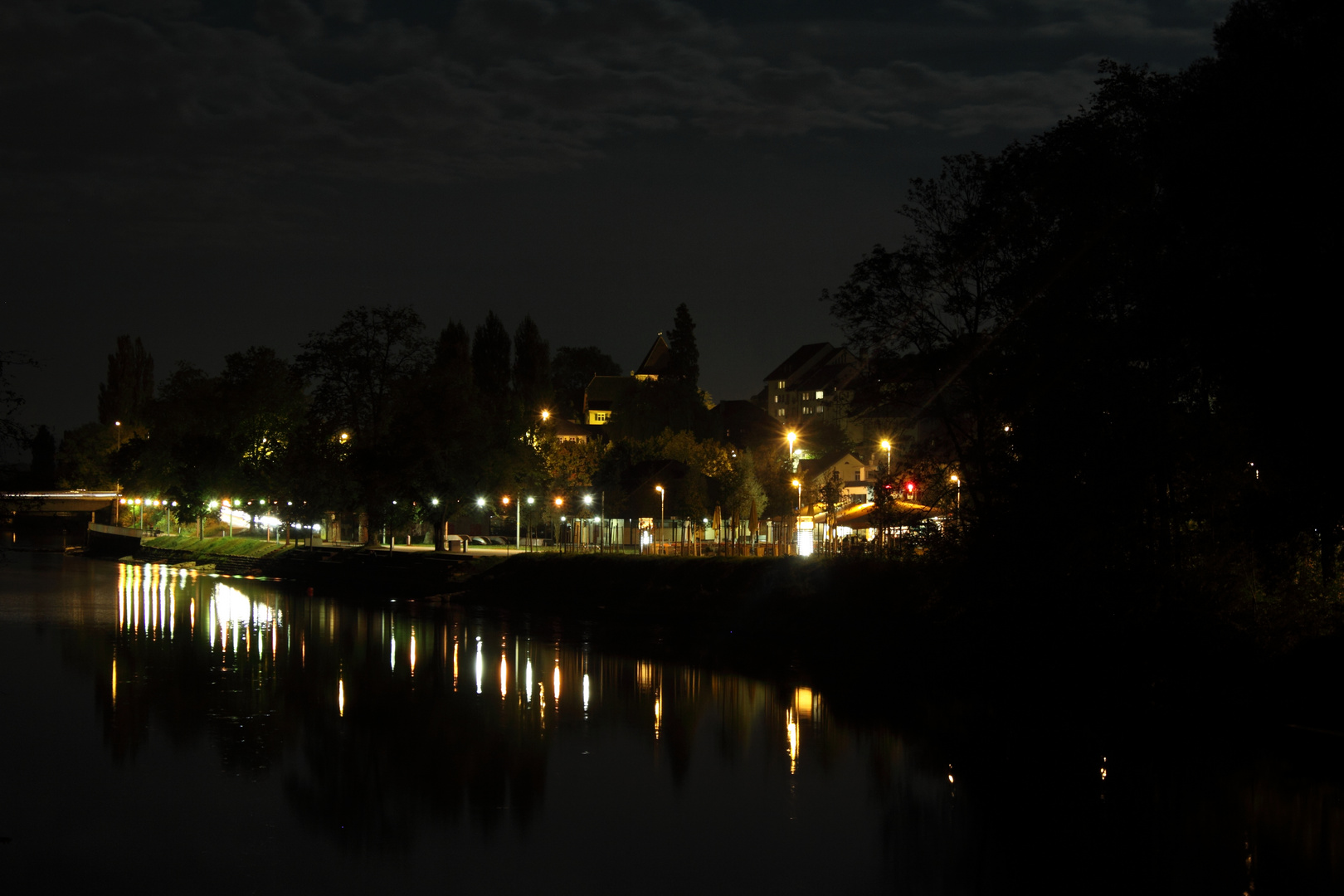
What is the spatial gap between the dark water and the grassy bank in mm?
45000

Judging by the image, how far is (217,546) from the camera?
80.3 metres

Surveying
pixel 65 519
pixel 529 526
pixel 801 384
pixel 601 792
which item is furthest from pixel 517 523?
pixel 801 384

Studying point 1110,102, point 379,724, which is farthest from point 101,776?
point 1110,102

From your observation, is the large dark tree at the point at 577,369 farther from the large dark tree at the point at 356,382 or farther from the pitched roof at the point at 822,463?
the large dark tree at the point at 356,382

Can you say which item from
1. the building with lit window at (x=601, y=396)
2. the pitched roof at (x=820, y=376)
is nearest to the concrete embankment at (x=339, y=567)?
the building with lit window at (x=601, y=396)

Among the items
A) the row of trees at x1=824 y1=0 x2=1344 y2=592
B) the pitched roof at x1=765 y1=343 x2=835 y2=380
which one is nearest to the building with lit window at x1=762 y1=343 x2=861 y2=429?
the pitched roof at x1=765 y1=343 x2=835 y2=380

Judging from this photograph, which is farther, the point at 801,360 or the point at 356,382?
the point at 801,360

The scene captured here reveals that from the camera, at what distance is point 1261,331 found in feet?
64.7

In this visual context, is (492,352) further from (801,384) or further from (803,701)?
(803,701)

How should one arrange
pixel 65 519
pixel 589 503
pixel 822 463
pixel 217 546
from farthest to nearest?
pixel 65 519, pixel 822 463, pixel 217 546, pixel 589 503

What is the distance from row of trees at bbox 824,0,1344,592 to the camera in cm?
1953

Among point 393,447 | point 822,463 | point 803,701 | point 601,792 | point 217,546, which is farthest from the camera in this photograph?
point 822,463

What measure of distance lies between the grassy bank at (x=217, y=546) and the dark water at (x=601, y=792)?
148 ft

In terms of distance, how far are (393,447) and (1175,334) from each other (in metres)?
45.2
